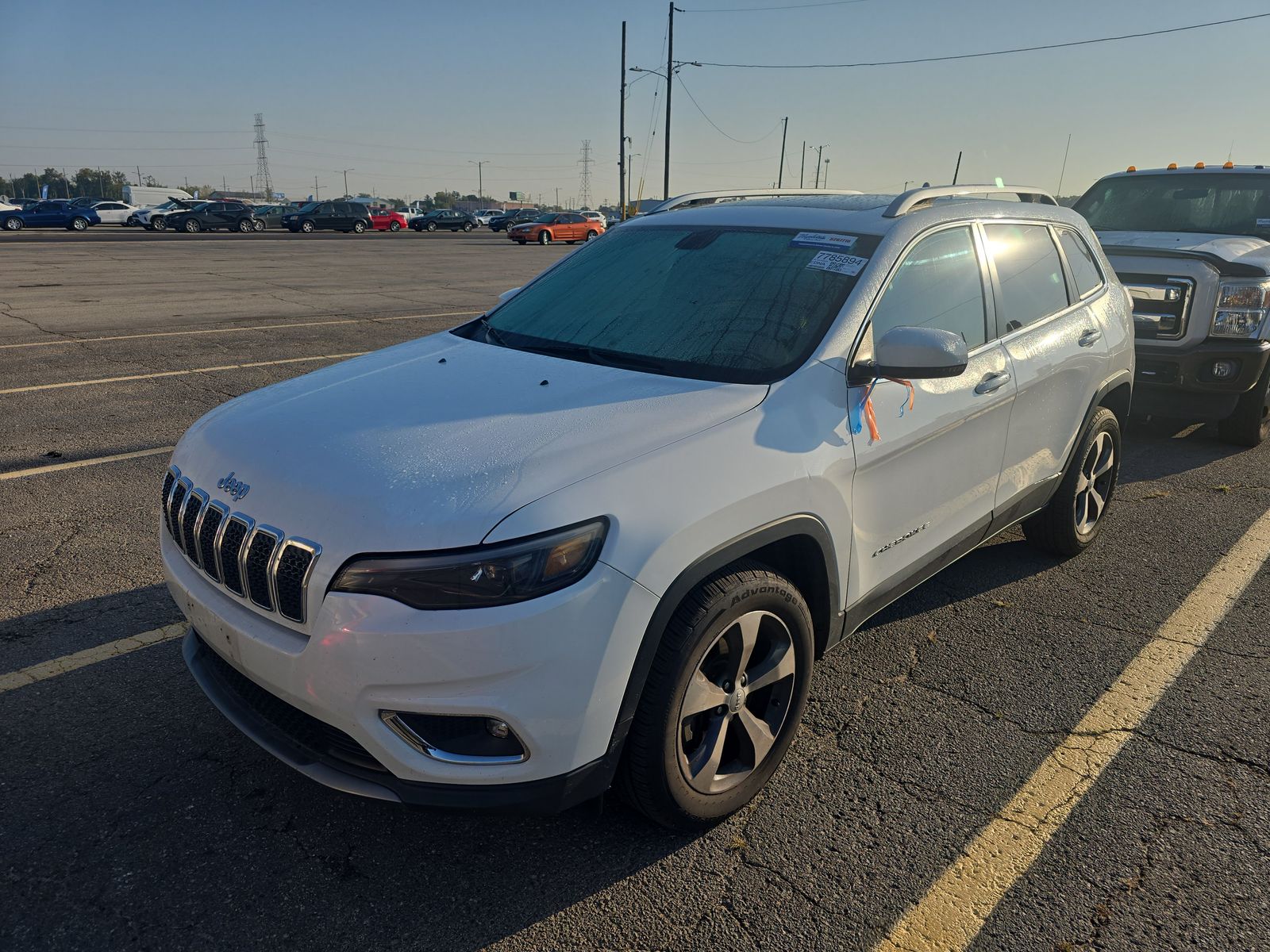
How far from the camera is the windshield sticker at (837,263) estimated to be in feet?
10.5

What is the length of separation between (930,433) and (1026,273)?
51.9 inches

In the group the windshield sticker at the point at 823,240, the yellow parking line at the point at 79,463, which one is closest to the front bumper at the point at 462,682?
the windshield sticker at the point at 823,240

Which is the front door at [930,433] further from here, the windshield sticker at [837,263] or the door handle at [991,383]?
the windshield sticker at [837,263]

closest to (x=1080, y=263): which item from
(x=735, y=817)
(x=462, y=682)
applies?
(x=735, y=817)

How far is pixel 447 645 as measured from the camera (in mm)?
2121

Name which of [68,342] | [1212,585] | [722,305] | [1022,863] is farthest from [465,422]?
[68,342]

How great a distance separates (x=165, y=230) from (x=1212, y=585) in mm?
47240

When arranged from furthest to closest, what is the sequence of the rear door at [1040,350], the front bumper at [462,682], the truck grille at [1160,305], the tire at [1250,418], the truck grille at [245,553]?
the tire at [1250,418] < the truck grille at [1160,305] < the rear door at [1040,350] < the truck grille at [245,553] < the front bumper at [462,682]

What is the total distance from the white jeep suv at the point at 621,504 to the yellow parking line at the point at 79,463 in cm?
334

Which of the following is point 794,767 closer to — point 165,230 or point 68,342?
point 68,342

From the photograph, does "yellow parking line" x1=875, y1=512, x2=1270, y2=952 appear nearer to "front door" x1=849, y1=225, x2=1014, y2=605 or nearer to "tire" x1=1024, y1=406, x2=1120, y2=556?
"tire" x1=1024, y1=406, x2=1120, y2=556

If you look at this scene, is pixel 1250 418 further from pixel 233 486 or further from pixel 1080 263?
pixel 233 486

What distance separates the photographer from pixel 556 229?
41.0 meters

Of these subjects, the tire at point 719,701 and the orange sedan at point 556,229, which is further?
the orange sedan at point 556,229
